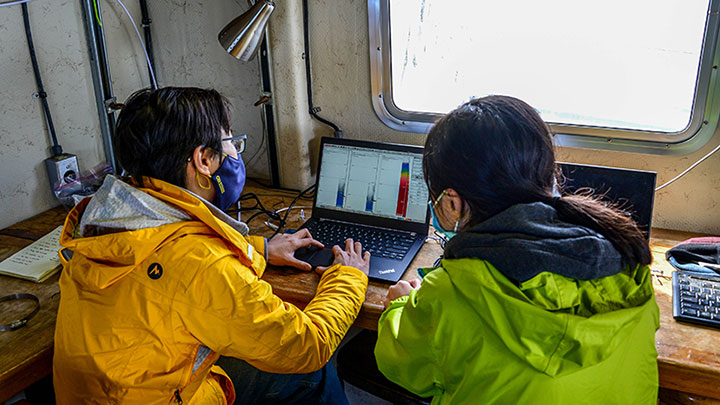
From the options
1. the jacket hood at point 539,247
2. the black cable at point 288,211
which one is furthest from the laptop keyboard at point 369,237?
the jacket hood at point 539,247

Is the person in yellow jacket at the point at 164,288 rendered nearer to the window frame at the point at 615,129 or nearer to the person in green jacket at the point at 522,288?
the person in green jacket at the point at 522,288

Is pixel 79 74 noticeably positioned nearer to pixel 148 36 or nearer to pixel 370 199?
pixel 148 36

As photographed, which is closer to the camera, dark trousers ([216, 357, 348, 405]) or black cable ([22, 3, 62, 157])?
dark trousers ([216, 357, 348, 405])

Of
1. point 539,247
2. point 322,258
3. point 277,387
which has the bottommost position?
point 277,387

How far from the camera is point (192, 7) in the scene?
1908 millimetres

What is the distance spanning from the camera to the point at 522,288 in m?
0.84

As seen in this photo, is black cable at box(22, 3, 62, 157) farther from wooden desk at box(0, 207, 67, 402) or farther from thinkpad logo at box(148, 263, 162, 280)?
thinkpad logo at box(148, 263, 162, 280)

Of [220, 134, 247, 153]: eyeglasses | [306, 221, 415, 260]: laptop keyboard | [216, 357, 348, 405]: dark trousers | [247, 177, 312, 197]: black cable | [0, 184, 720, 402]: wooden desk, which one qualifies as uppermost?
[220, 134, 247, 153]: eyeglasses

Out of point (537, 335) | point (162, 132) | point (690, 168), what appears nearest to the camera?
point (537, 335)

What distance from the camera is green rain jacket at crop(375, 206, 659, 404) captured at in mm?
799

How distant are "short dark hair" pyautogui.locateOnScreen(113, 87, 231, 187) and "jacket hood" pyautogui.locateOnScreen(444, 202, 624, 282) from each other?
2.08ft

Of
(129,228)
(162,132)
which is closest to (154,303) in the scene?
(129,228)

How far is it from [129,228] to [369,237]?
0.72 meters

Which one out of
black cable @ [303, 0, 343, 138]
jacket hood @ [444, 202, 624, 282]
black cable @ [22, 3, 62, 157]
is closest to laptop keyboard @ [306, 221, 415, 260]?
black cable @ [303, 0, 343, 138]
